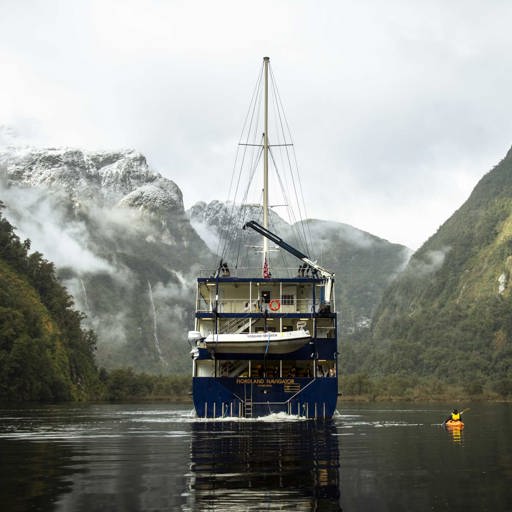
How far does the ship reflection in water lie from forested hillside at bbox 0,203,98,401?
89.8 m

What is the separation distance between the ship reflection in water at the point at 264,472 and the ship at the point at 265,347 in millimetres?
15027

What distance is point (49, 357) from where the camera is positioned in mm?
126312

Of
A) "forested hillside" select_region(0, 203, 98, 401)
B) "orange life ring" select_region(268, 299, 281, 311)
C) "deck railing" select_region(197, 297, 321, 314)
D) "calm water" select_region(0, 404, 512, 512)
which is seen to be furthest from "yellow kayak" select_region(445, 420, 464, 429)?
"forested hillside" select_region(0, 203, 98, 401)

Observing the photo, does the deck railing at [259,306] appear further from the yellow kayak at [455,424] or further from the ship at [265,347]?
the yellow kayak at [455,424]

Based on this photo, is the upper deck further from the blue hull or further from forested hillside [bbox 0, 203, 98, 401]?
forested hillside [bbox 0, 203, 98, 401]

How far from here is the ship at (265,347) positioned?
165ft

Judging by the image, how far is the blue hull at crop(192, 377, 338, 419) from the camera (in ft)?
165

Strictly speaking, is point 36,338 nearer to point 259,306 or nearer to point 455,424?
point 259,306

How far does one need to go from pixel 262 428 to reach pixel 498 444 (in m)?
13.9

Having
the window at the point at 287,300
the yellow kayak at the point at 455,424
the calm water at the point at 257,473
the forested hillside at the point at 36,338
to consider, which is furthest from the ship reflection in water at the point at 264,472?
the forested hillside at the point at 36,338

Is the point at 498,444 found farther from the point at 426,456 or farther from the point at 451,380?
the point at 451,380

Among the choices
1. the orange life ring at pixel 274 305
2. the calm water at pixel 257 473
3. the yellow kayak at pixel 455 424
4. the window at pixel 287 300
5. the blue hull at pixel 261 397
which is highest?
the window at pixel 287 300

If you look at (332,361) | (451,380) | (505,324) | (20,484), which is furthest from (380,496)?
(505,324)

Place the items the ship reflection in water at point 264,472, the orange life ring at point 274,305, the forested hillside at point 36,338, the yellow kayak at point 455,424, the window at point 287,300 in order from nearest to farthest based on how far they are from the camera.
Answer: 1. the ship reflection in water at point 264,472
2. the yellow kayak at point 455,424
3. the orange life ring at point 274,305
4. the window at point 287,300
5. the forested hillside at point 36,338
